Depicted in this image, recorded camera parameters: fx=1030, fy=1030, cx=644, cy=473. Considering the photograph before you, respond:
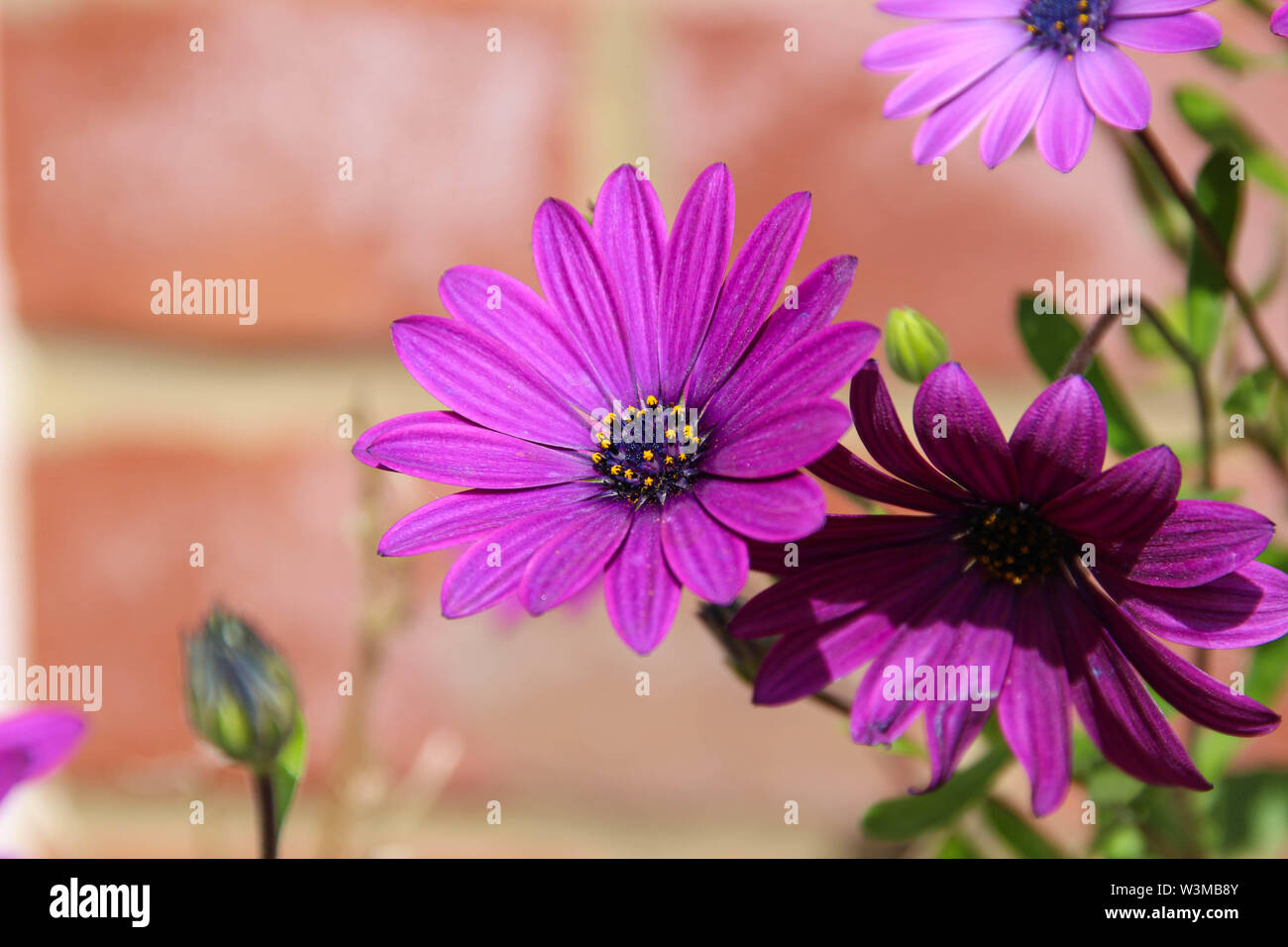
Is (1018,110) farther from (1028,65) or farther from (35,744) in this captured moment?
(35,744)

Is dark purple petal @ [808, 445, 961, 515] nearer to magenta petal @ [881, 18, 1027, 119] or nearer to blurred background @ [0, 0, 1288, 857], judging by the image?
magenta petal @ [881, 18, 1027, 119]

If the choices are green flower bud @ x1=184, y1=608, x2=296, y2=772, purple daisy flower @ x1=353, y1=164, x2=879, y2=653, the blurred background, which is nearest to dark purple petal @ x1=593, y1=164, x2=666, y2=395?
purple daisy flower @ x1=353, y1=164, x2=879, y2=653

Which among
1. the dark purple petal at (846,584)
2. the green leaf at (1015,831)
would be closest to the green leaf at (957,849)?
the green leaf at (1015,831)

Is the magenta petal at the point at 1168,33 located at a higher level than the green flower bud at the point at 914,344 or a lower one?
higher

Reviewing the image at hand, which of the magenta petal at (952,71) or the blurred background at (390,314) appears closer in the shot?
the magenta petal at (952,71)

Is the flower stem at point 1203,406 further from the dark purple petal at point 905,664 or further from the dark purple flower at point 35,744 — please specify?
the dark purple flower at point 35,744

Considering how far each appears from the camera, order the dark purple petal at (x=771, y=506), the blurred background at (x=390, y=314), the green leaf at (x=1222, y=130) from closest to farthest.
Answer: the dark purple petal at (x=771, y=506) < the green leaf at (x=1222, y=130) < the blurred background at (x=390, y=314)
